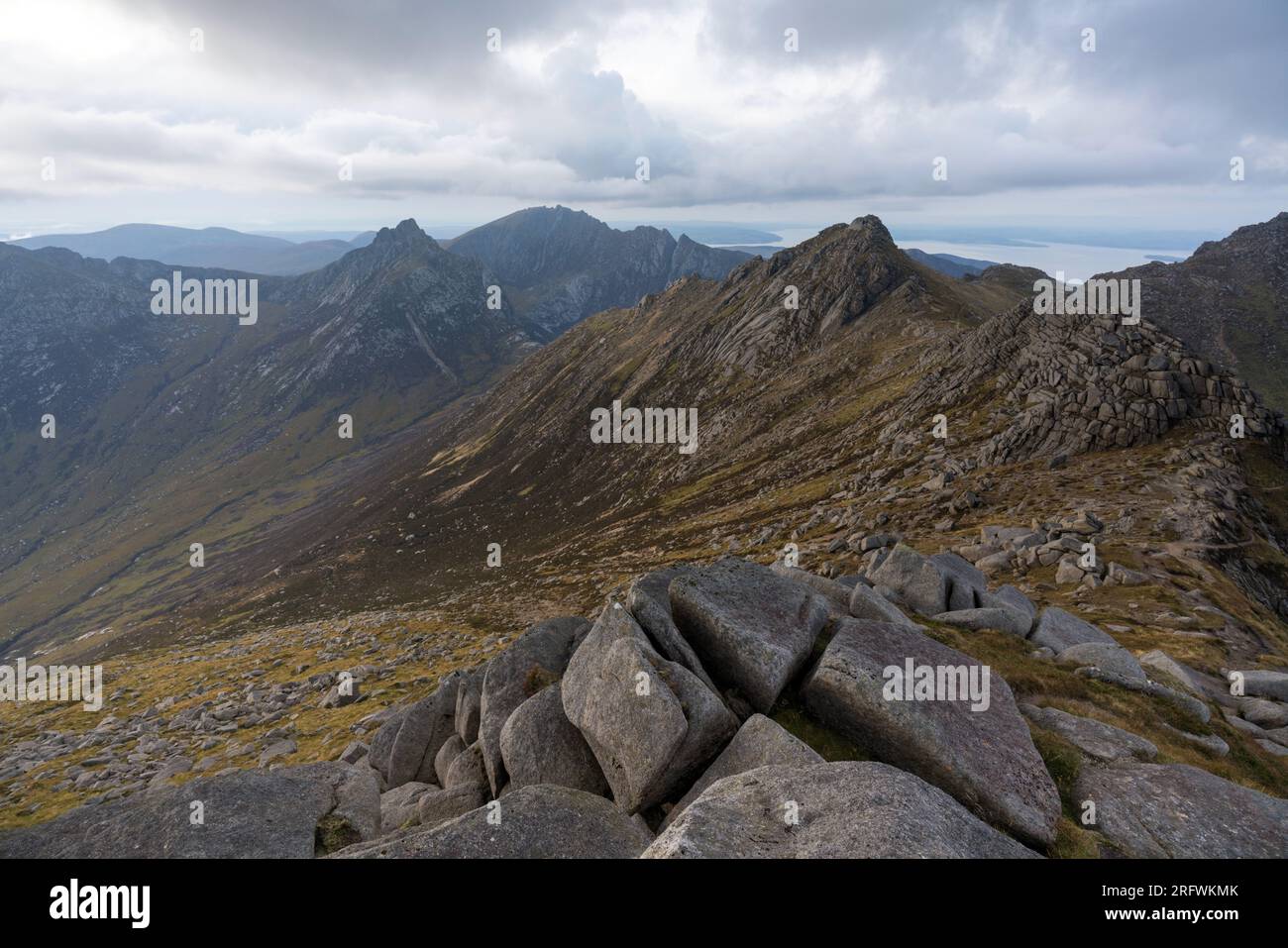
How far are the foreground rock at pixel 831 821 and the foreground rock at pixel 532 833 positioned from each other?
334 centimetres

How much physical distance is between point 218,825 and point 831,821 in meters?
15.3

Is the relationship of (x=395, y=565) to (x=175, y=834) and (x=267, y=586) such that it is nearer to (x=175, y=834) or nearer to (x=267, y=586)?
(x=267, y=586)

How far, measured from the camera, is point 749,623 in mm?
18156

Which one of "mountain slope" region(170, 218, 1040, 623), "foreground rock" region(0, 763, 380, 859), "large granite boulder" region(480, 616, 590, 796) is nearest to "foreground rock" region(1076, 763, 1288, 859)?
"large granite boulder" region(480, 616, 590, 796)

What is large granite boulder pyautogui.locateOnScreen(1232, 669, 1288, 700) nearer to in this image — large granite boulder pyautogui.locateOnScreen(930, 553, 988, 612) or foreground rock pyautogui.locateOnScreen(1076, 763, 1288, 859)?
large granite boulder pyautogui.locateOnScreen(930, 553, 988, 612)

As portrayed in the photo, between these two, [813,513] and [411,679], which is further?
[813,513]

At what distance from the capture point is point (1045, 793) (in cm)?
1308

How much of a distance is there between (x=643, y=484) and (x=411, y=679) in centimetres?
7940

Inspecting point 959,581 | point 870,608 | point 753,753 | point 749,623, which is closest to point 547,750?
point 753,753

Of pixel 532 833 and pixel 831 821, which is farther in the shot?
pixel 532 833

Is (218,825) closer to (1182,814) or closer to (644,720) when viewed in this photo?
(644,720)

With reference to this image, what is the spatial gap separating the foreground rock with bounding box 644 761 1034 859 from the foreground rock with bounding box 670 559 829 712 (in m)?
5.29

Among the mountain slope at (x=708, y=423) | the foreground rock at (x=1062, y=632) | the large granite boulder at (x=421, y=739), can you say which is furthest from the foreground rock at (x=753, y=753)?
the mountain slope at (x=708, y=423)
